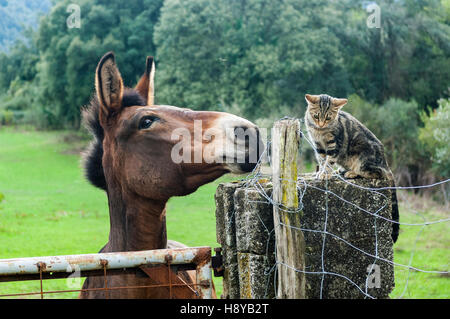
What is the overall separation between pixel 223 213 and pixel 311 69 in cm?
2784

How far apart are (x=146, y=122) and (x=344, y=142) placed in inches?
58.5

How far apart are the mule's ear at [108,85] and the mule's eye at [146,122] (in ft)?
1.05

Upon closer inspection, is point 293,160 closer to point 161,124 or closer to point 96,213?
point 161,124

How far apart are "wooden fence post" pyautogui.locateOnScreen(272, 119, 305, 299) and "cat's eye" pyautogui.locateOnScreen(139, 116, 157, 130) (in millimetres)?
1111

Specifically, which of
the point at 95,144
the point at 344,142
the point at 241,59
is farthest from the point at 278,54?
the point at 95,144

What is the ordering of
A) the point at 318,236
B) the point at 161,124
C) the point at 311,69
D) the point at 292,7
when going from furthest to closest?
the point at 292,7 < the point at 311,69 < the point at 161,124 < the point at 318,236

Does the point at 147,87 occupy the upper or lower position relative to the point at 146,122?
upper

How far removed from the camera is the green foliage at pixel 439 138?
70.3ft

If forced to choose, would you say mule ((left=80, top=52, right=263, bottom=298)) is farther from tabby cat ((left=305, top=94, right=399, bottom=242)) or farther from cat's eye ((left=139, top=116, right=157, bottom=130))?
tabby cat ((left=305, top=94, right=399, bottom=242))

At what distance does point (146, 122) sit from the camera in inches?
140

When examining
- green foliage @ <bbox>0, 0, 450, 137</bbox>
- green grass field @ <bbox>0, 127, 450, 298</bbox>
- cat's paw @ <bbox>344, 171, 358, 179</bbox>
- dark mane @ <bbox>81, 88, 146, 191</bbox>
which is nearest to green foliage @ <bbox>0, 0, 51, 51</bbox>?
green foliage @ <bbox>0, 0, 450, 137</bbox>

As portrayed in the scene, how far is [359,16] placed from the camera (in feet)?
114

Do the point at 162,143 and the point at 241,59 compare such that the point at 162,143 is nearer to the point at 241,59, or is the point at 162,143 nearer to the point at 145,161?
the point at 145,161
